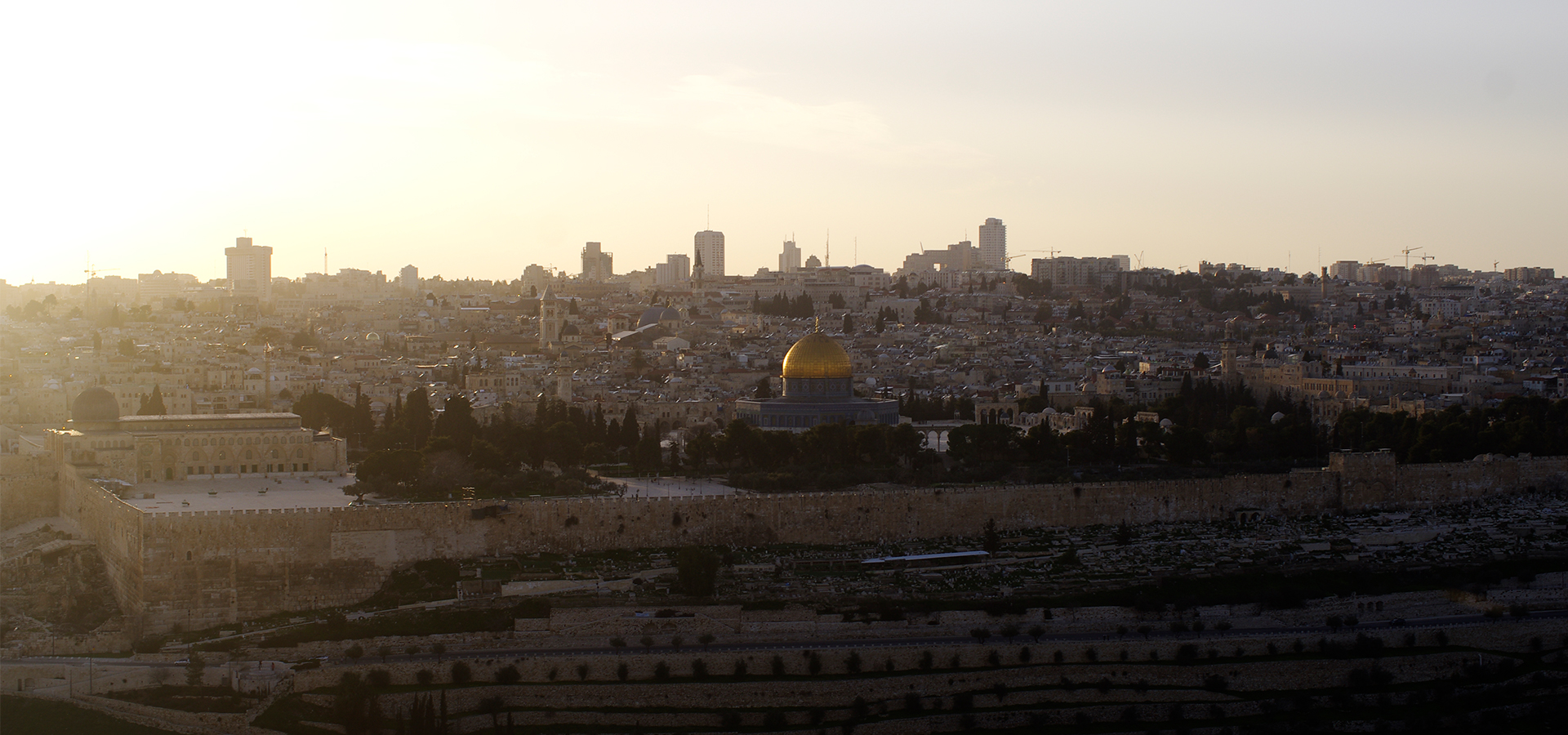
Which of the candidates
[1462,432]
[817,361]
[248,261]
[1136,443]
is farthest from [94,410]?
[248,261]

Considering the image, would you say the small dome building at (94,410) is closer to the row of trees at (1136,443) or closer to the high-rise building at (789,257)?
the row of trees at (1136,443)

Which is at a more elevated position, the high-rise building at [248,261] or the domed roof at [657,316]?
the high-rise building at [248,261]

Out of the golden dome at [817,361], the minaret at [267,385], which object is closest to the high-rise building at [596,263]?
the minaret at [267,385]

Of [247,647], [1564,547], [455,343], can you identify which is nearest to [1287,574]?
[1564,547]

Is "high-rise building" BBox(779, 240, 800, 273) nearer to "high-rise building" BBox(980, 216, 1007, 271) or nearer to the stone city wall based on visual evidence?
"high-rise building" BBox(980, 216, 1007, 271)

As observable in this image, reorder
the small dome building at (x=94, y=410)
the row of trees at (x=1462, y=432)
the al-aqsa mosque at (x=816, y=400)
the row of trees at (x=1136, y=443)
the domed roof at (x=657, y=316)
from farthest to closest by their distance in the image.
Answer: the domed roof at (x=657, y=316), the al-aqsa mosque at (x=816, y=400), the row of trees at (x=1136, y=443), the row of trees at (x=1462, y=432), the small dome building at (x=94, y=410)

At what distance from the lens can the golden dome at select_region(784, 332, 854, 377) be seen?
42.2 m

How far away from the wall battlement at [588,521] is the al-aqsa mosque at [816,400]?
1207 cm

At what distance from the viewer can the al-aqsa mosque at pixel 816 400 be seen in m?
40.5

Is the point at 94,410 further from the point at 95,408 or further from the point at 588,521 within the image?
the point at 588,521

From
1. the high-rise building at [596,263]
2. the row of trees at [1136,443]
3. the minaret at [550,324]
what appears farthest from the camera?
the high-rise building at [596,263]

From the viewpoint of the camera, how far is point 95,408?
32.2 metres

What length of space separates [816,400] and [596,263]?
312 feet

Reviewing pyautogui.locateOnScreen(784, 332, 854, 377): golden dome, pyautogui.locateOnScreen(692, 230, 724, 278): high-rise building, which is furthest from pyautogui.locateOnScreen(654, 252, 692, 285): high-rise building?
pyautogui.locateOnScreen(784, 332, 854, 377): golden dome
